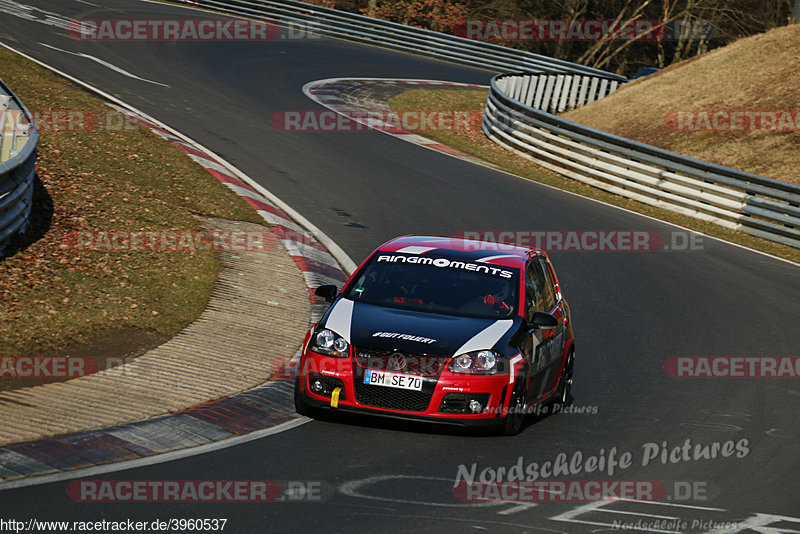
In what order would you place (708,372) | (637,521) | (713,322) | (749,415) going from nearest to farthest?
(637,521)
(749,415)
(708,372)
(713,322)

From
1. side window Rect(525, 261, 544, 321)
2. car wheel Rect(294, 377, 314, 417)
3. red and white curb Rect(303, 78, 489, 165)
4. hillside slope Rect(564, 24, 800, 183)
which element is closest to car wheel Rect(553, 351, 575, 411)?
side window Rect(525, 261, 544, 321)

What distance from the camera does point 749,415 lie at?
9.81 meters

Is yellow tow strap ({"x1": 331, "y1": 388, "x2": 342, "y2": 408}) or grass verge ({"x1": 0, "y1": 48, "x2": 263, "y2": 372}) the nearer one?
yellow tow strap ({"x1": 331, "y1": 388, "x2": 342, "y2": 408})

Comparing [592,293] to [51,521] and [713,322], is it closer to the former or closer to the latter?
[713,322]

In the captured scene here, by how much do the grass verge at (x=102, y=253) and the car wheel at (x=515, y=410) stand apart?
405 centimetres

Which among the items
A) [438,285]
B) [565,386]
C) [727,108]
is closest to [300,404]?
[438,285]

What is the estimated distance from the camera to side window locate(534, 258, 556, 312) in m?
9.98

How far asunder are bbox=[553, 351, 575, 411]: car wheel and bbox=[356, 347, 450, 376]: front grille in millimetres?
1865

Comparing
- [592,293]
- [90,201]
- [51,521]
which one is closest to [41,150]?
[90,201]

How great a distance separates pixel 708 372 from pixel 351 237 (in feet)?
22.2

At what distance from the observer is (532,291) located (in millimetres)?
9648

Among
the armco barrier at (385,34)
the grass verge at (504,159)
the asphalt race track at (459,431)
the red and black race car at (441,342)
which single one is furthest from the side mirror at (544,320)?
the armco barrier at (385,34)

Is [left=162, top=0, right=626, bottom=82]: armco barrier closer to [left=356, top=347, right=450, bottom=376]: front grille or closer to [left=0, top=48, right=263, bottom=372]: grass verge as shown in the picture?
[left=0, top=48, right=263, bottom=372]: grass verge

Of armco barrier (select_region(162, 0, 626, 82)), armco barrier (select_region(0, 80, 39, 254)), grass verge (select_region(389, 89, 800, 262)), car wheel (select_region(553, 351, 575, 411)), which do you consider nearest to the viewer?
car wheel (select_region(553, 351, 575, 411))
